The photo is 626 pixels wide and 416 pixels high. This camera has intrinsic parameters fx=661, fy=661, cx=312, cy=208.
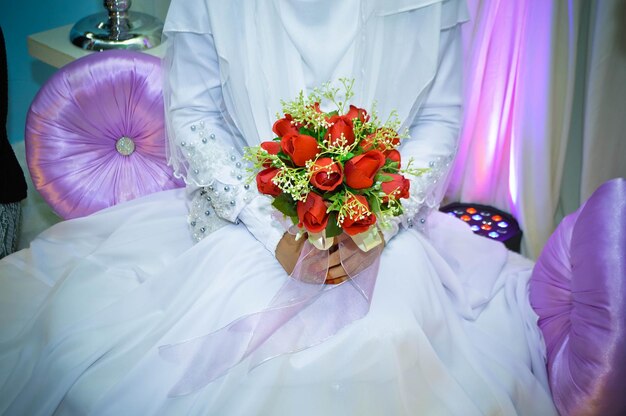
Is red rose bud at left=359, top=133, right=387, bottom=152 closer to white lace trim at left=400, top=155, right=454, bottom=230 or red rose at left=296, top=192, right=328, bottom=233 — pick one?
red rose at left=296, top=192, right=328, bottom=233

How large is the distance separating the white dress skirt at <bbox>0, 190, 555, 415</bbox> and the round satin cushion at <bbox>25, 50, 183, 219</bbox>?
209 millimetres

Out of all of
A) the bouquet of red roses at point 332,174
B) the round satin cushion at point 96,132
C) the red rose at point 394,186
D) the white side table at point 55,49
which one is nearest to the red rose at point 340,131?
the bouquet of red roses at point 332,174

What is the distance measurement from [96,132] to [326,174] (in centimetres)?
100

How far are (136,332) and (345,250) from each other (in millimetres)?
492

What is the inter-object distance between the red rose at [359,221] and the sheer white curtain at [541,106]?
91 cm

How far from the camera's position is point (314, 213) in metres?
1.21

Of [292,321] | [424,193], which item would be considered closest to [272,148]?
[292,321]

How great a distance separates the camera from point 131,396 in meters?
1.32

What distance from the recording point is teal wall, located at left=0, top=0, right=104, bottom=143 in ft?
8.61

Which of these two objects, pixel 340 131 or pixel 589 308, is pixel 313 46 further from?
pixel 589 308

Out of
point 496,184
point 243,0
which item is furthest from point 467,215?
point 243,0

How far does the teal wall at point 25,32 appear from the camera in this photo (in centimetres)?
262

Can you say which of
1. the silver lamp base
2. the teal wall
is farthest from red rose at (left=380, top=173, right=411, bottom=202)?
the teal wall

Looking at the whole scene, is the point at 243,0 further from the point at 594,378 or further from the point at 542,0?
the point at 594,378
